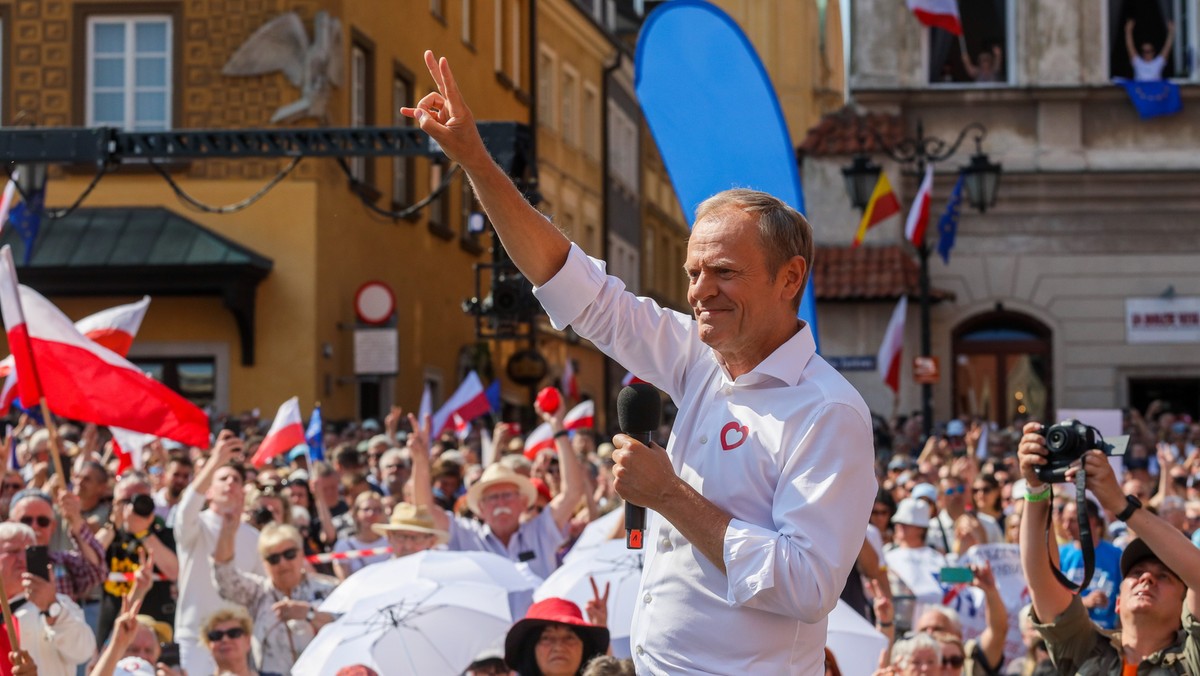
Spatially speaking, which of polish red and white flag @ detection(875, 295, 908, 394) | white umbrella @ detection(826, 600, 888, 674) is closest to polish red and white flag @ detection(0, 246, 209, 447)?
white umbrella @ detection(826, 600, 888, 674)

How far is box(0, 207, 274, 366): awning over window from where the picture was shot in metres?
26.9

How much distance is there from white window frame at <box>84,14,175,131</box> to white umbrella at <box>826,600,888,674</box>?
21.1 m

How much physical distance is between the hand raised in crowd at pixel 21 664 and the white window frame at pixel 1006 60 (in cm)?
2409

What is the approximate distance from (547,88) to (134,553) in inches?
1236

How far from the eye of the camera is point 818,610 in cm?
396

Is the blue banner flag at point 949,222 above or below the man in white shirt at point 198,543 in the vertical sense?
above

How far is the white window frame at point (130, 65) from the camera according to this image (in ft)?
91.8

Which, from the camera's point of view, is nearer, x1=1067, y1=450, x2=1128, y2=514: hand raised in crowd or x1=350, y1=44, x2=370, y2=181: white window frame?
x1=1067, y1=450, x2=1128, y2=514: hand raised in crowd

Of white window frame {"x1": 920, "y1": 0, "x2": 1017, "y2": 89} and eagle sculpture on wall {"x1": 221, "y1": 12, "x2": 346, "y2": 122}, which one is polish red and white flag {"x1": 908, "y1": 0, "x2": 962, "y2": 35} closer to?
white window frame {"x1": 920, "y1": 0, "x2": 1017, "y2": 89}

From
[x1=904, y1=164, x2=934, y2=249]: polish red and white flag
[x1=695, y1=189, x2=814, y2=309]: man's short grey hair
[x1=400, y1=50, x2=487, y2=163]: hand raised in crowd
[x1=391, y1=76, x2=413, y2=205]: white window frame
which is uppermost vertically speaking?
[x1=391, y1=76, x2=413, y2=205]: white window frame

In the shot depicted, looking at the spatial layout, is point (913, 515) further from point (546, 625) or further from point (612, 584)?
point (546, 625)

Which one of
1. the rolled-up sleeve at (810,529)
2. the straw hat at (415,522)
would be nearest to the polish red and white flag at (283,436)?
the straw hat at (415,522)

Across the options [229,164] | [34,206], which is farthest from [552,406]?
[229,164]

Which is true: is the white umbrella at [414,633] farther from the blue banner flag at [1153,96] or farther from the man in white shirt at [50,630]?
the blue banner flag at [1153,96]
